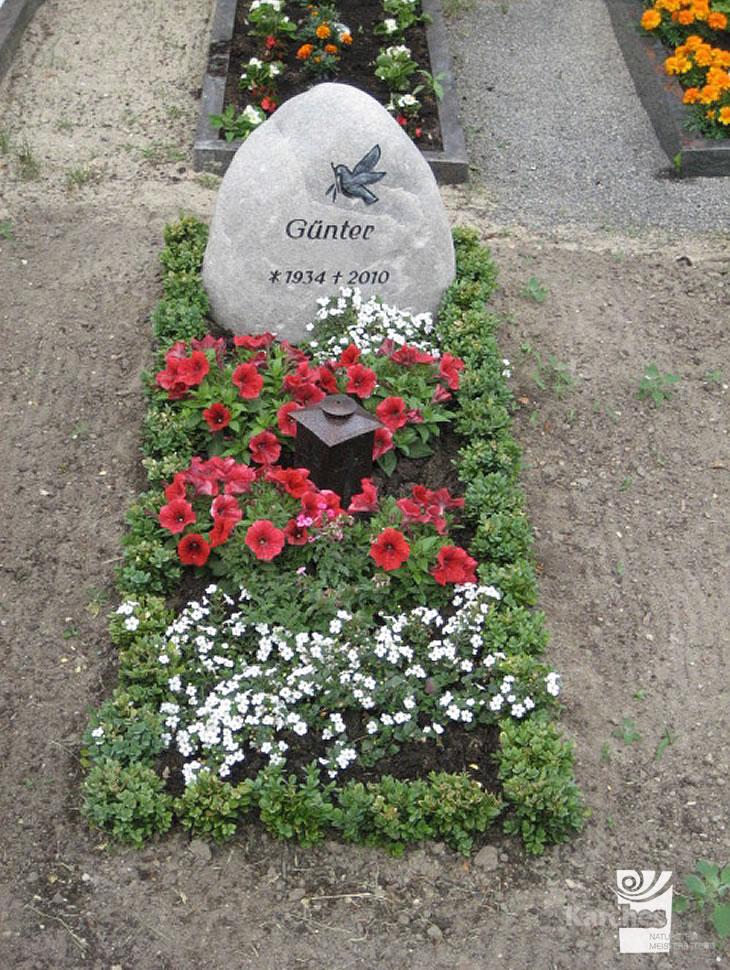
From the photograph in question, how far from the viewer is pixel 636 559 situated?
4965 mm

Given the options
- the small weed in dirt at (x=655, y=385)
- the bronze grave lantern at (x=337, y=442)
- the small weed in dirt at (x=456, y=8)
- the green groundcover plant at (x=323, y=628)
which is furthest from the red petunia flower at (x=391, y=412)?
the small weed in dirt at (x=456, y=8)

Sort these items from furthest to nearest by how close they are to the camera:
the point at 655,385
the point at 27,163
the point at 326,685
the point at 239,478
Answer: the point at 27,163, the point at 655,385, the point at 239,478, the point at 326,685

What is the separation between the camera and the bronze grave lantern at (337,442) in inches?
184

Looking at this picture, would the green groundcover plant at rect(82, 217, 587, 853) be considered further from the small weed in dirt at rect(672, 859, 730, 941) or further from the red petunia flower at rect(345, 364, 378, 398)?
the small weed in dirt at rect(672, 859, 730, 941)

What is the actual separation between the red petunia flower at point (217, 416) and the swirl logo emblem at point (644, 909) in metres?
2.42

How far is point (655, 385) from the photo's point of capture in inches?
231

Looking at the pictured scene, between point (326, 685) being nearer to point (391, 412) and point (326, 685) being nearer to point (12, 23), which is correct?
point (391, 412)

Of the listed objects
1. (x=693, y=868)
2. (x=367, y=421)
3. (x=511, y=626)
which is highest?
(x=367, y=421)

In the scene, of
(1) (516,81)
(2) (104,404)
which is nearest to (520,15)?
(1) (516,81)

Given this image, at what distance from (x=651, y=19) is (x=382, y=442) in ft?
17.1

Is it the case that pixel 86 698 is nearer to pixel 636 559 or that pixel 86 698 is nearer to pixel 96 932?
pixel 96 932

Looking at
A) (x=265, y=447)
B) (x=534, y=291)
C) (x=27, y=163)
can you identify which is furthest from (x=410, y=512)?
(x=27, y=163)

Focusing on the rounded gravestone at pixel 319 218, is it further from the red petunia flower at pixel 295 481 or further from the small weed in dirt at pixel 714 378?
the small weed in dirt at pixel 714 378

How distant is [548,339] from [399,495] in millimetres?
1573
